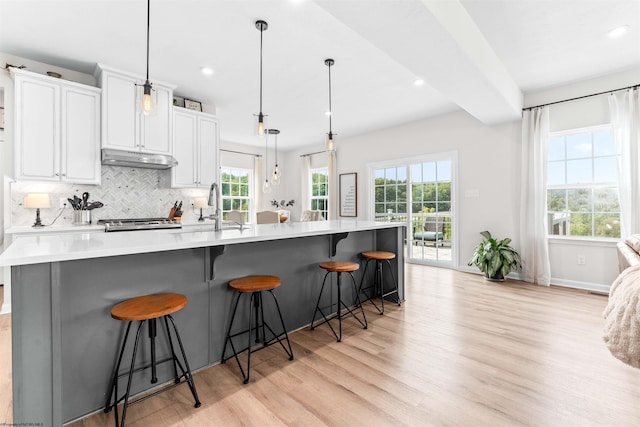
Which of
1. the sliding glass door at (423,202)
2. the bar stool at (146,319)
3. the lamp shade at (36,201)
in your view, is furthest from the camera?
the sliding glass door at (423,202)

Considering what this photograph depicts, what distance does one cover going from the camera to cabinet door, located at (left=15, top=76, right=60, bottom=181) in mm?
3094

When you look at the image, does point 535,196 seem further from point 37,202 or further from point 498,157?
point 37,202

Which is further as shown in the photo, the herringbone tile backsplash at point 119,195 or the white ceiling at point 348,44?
the herringbone tile backsplash at point 119,195

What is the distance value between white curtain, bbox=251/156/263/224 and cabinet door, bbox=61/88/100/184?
13.1ft

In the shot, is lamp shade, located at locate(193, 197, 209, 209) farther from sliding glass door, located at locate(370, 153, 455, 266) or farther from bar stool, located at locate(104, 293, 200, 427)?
sliding glass door, located at locate(370, 153, 455, 266)

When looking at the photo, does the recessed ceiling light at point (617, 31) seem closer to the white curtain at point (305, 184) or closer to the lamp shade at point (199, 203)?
the lamp shade at point (199, 203)

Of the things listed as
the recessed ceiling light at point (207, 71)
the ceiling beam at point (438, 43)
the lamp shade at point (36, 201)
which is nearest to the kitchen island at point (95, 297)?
the ceiling beam at point (438, 43)

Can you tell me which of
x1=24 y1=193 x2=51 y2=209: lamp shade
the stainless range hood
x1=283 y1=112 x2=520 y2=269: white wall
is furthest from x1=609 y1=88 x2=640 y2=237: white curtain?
x1=24 y1=193 x2=51 y2=209: lamp shade

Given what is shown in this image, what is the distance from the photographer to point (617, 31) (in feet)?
9.21

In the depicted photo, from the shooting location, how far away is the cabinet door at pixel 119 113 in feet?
11.5

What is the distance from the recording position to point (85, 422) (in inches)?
60.2

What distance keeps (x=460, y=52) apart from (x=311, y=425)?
290 centimetres

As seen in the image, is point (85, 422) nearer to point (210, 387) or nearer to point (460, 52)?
point (210, 387)

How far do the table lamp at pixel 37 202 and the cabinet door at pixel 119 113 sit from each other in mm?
833
